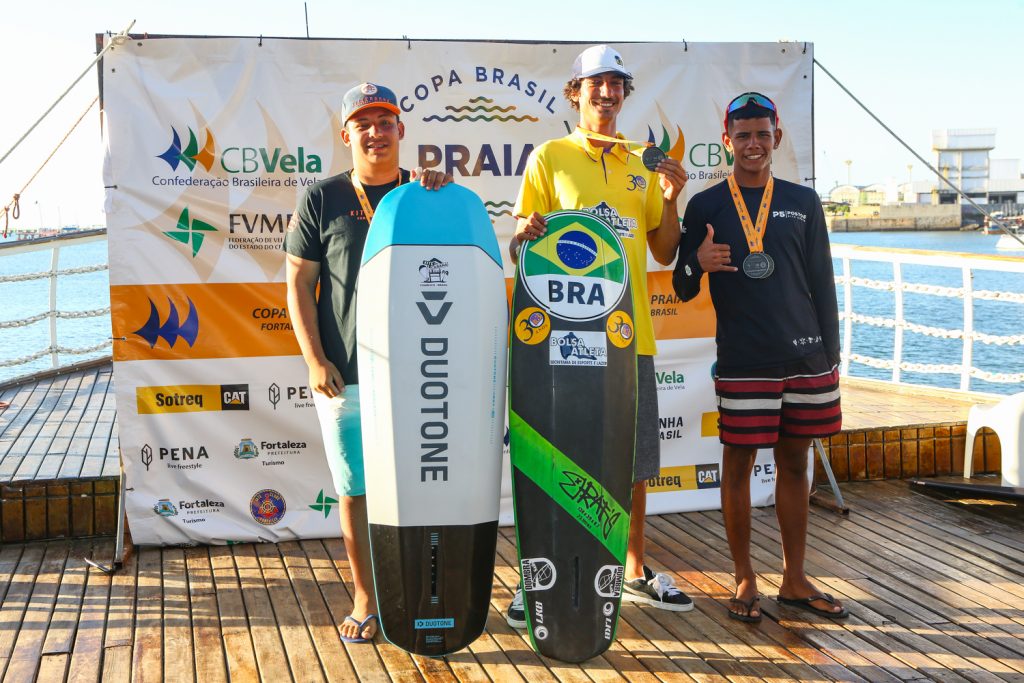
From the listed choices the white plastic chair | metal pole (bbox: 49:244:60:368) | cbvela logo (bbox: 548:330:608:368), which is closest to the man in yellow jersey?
cbvela logo (bbox: 548:330:608:368)

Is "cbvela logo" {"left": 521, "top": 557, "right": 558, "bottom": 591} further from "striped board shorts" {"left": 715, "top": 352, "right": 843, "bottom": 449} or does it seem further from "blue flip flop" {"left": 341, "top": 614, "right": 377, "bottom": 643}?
"striped board shorts" {"left": 715, "top": 352, "right": 843, "bottom": 449}

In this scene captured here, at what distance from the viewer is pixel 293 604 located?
10.1ft

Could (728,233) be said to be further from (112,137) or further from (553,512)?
(112,137)

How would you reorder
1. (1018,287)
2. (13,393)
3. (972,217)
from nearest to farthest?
(13,393), (1018,287), (972,217)

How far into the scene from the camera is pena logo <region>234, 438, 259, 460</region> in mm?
3723

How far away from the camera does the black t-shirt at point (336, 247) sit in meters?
2.81

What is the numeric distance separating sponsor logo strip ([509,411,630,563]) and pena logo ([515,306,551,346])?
0.75ft

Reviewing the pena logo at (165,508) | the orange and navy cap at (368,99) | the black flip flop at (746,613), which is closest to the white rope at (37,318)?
the pena logo at (165,508)

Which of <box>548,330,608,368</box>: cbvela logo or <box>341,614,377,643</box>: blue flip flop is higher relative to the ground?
<box>548,330,608,368</box>: cbvela logo

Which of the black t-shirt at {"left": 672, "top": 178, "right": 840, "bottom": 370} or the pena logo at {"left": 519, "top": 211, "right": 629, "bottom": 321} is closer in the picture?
the pena logo at {"left": 519, "top": 211, "right": 629, "bottom": 321}

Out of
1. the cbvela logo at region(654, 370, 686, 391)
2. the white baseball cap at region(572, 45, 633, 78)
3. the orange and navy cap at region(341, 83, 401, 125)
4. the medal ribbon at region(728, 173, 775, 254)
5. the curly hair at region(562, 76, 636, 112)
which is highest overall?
the white baseball cap at region(572, 45, 633, 78)

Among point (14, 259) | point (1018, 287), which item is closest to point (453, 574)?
point (1018, 287)

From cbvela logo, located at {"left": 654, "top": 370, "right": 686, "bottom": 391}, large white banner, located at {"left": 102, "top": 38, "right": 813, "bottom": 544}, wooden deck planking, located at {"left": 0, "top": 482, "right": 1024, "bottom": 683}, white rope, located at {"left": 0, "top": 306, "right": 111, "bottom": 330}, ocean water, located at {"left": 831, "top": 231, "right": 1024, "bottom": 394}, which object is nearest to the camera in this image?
wooden deck planking, located at {"left": 0, "top": 482, "right": 1024, "bottom": 683}

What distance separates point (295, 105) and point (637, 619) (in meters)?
2.23
